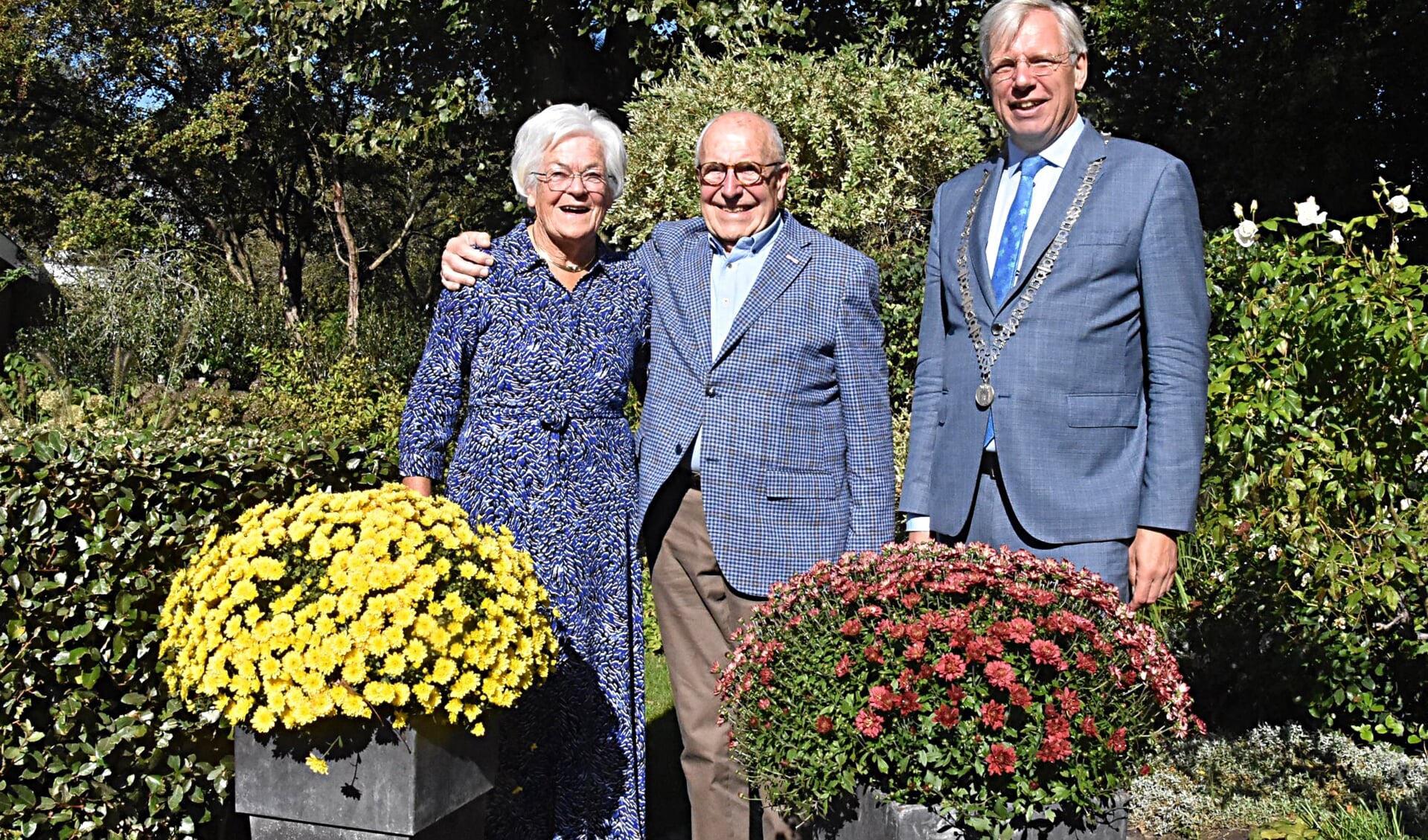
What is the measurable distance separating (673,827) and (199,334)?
13.3m

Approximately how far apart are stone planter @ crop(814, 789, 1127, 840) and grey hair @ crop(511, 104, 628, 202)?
1.76 metres

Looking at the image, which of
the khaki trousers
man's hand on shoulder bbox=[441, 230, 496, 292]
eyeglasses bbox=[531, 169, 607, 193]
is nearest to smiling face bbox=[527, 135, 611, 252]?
eyeglasses bbox=[531, 169, 607, 193]

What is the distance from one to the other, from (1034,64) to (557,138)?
1219 mm

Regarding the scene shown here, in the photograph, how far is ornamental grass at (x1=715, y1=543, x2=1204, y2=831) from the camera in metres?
A: 2.01

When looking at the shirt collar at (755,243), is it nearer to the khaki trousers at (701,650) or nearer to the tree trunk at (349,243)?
the khaki trousers at (701,650)

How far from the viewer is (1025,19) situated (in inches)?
95.0

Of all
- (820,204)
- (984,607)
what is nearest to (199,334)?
(820,204)

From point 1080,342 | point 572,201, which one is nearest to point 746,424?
point 572,201

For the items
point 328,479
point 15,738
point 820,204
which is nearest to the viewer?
point 15,738

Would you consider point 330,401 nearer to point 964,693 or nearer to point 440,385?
point 440,385

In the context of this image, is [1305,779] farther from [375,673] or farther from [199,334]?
[199,334]

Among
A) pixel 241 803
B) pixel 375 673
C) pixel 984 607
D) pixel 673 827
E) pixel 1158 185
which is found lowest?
pixel 673 827

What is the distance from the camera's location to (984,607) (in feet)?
6.98

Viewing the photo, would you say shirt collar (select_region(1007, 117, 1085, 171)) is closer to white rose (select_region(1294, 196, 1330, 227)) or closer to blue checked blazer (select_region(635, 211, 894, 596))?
blue checked blazer (select_region(635, 211, 894, 596))
